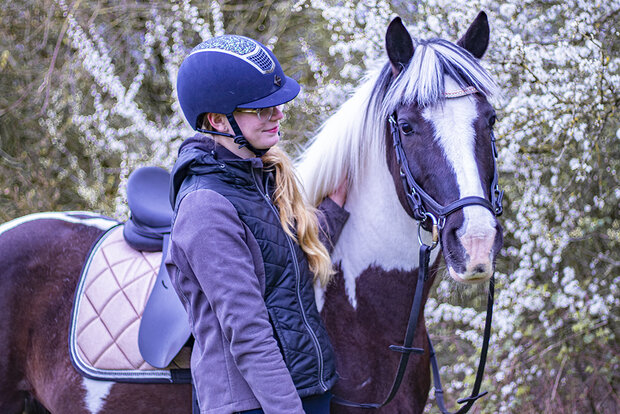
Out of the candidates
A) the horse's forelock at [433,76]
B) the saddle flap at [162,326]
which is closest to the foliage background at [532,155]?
the horse's forelock at [433,76]

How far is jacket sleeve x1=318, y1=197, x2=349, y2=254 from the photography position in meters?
2.12

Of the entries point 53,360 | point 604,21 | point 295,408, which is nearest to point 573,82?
point 604,21

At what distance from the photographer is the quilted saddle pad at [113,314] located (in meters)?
2.29

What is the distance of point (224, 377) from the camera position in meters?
1.59

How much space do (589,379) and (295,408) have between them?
3.13m

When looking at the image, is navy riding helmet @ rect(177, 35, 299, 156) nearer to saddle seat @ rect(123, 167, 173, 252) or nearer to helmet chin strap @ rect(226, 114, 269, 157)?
helmet chin strap @ rect(226, 114, 269, 157)

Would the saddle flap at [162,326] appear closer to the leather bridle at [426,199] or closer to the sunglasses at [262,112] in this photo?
the sunglasses at [262,112]

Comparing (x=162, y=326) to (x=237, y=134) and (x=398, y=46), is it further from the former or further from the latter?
(x=398, y=46)

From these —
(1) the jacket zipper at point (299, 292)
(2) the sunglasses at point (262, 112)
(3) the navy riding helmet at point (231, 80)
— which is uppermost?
(3) the navy riding helmet at point (231, 80)

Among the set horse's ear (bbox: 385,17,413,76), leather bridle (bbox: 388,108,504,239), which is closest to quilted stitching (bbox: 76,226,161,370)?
leather bridle (bbox: 388,108,504,239)

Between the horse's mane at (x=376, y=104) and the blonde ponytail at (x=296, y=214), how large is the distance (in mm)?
213

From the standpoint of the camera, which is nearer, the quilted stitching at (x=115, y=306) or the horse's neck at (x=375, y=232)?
the horse's neck at (x=375, y=232)

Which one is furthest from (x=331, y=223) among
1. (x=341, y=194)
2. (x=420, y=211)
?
(x=420, y=211)

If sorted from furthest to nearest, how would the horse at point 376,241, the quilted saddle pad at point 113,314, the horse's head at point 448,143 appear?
the quilted saddle pad at point 113,314, the horse at point 376,241, the horse's head at point 448,143
